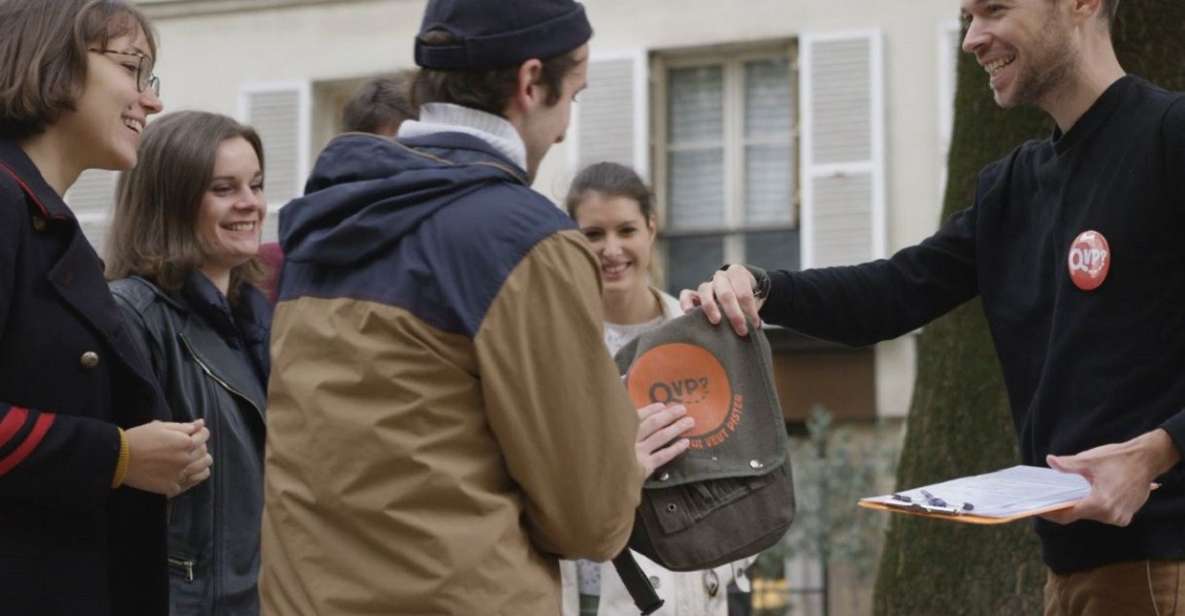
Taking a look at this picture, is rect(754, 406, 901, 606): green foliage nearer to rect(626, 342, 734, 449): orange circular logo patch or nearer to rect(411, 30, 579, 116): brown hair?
rect(626, 342, 734, 449): orange circular logo patch

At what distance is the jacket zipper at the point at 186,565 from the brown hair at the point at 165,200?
65 cm

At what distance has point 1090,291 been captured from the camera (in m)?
3.69

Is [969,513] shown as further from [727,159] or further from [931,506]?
[727,159]

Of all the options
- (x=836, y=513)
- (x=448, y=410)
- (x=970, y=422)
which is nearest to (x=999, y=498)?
(x=448, y=410)

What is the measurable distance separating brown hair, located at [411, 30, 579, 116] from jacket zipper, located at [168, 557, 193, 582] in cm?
125

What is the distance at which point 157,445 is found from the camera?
349cm

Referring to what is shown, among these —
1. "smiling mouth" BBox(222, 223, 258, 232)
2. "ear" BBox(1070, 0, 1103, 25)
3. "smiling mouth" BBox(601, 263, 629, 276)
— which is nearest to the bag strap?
"ear" BBox(1070, 0, 1103, 25)

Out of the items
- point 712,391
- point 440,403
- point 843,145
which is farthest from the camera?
point 843,145

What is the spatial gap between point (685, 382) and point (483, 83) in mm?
709

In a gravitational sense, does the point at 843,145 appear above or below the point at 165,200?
below

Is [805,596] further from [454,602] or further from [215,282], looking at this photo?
[454,602]

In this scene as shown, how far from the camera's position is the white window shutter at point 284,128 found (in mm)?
17984

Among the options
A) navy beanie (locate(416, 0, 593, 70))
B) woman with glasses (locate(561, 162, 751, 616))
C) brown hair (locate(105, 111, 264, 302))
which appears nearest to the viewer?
navy beanie (locate(416, 0, 593, 70))

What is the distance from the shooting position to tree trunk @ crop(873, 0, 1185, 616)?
594 centimetres
